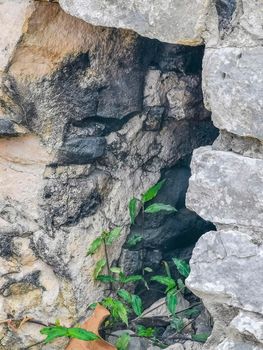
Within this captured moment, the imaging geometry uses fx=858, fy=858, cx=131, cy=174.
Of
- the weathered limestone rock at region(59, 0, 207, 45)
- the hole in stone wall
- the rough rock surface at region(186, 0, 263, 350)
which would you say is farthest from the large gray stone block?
the hole in stone wall

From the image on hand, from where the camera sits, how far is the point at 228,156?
199 centimetres

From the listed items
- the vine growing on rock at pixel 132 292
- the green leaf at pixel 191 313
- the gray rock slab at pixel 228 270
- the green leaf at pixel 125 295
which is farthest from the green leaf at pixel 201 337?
the gray rock slab at pixel 228 270

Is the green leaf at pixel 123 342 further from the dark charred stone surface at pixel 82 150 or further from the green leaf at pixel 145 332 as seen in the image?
the dark charred stone surface at pixel 82 150

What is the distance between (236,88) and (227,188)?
23cm

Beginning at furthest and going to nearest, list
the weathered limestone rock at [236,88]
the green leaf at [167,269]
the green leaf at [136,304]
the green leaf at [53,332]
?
the green leaf at [167,269] < the green leaf at [136,304] < the green leaf at [53,332] < the weathered limestone rock at [236,88]

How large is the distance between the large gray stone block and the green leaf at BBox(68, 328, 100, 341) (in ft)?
1.81

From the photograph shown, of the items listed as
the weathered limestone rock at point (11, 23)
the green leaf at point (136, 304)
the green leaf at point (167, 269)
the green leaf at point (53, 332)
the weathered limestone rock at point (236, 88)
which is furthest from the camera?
the green leaf at point (167, 269)

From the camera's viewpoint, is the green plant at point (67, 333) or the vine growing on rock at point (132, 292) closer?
the green plant at point (67, 333)

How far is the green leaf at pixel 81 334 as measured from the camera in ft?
7.77

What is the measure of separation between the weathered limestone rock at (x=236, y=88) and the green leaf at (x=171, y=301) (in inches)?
27.6

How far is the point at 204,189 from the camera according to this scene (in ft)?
6.63

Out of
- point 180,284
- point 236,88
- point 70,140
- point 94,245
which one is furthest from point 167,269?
point 236,88

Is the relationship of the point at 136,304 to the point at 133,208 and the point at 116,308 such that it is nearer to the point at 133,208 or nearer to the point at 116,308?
the point at 116,308

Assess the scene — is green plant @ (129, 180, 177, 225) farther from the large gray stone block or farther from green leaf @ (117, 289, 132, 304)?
the large gray stone block
